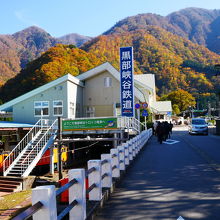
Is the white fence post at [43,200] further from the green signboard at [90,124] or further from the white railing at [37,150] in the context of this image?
the green signboard at [90,124]

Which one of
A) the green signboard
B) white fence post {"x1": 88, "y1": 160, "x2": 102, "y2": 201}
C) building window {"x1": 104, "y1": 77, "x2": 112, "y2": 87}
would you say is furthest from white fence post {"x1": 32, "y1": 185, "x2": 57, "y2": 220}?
building window {"x1": 104, "y1": 77, "x2": 112, "y2": 87}

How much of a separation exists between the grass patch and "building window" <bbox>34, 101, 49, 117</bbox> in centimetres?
1198

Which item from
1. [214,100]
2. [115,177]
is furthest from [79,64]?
[214,100]

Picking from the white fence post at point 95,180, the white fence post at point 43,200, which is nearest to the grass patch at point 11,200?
the white fence post at point 95,180

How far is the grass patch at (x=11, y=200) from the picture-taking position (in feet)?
39.3

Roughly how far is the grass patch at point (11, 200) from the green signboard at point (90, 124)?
299 inches

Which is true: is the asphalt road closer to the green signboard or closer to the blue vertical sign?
the green signboard

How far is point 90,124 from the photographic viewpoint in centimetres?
2153

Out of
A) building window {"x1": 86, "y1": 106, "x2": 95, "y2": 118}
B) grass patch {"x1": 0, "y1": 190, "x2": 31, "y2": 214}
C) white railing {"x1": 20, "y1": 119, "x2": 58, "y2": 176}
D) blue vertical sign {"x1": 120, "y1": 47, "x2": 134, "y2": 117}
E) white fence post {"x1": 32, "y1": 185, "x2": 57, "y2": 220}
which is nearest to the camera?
white fence post {"x1": 32, "y1": 185, "x2": 57, "y2": 220}

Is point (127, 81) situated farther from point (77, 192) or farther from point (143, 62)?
point (143, 62)

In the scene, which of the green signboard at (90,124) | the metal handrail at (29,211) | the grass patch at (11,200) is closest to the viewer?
the metal handrail at (29,211)

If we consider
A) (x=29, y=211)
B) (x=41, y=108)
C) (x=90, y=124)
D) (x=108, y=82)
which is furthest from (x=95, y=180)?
(x=108, y=82)

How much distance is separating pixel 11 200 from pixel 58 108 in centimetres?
1352

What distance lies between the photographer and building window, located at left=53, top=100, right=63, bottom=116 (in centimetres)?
2608
